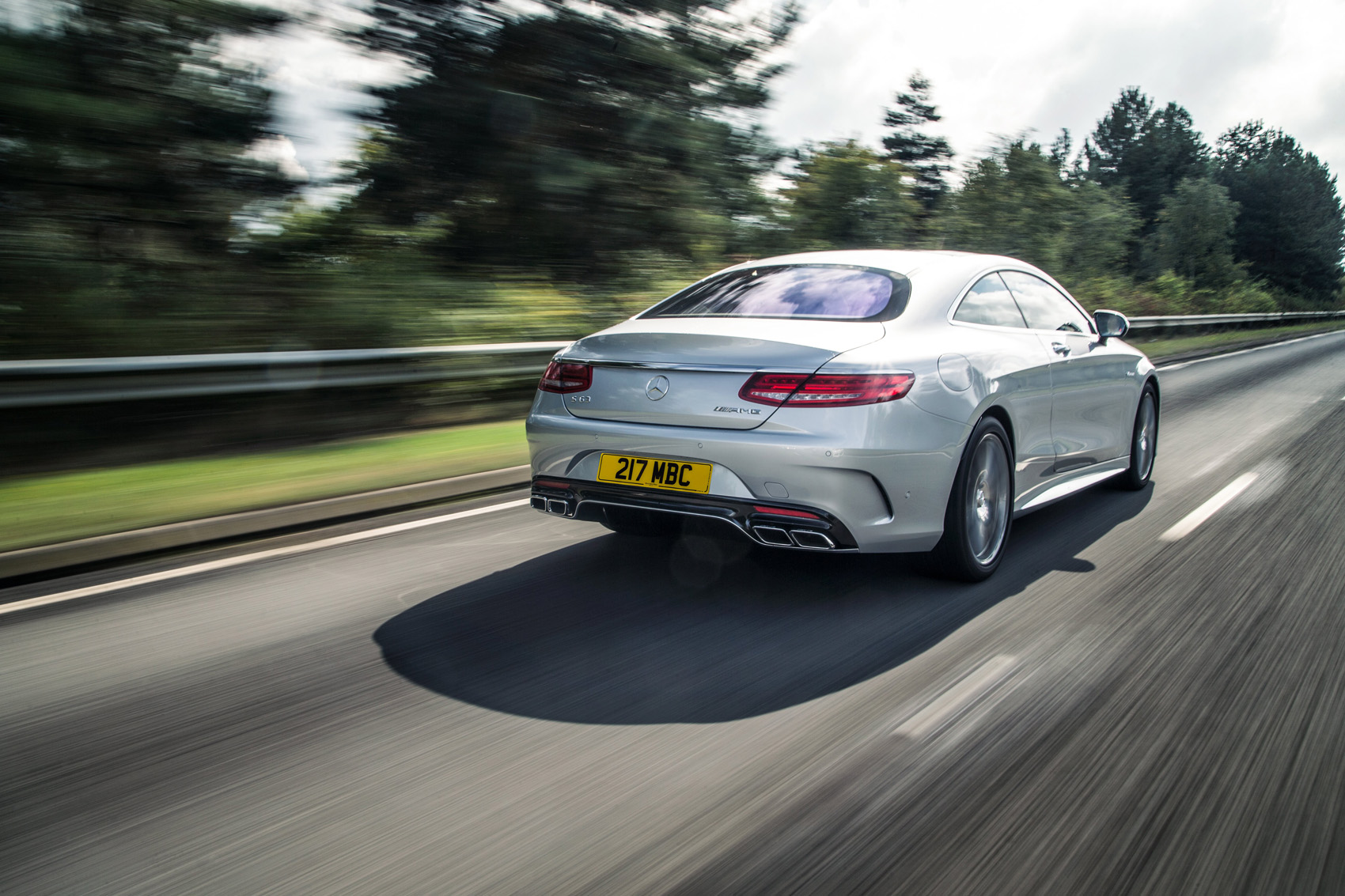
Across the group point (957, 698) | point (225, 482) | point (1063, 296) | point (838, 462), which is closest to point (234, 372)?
point (225, 482)

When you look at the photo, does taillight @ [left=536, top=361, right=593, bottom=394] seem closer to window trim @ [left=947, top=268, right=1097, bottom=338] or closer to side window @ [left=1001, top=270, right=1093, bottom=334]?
window trim @ [left=947, top=268, right=1097, bottom=338]

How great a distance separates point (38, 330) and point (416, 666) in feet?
22.7

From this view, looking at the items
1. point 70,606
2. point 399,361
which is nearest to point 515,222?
point 399,361

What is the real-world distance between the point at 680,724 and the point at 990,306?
9.78 ft

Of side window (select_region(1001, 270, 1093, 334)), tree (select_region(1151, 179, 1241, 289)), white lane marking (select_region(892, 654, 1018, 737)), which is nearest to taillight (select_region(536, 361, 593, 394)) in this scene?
white lane marking (select_region(892, 654, 1018, 737))

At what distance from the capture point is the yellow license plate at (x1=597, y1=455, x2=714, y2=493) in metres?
4.23

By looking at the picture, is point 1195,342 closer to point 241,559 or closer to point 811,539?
point 811,539

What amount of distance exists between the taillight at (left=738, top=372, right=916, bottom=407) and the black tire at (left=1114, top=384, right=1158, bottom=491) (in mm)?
3556

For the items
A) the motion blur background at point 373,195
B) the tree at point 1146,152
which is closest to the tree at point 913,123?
the motion blur background at point 373,195

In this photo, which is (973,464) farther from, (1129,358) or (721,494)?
(1129,358)

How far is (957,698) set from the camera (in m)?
3.48

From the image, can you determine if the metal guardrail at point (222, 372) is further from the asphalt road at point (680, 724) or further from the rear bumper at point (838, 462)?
the rear bumper at point (838, 462)

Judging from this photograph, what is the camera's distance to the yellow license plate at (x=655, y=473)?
13.9 ft

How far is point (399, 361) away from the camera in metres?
8.33
